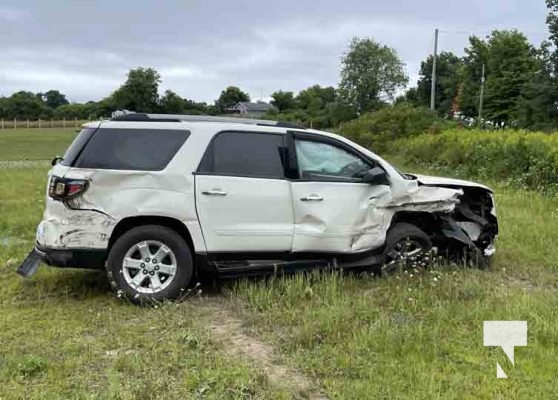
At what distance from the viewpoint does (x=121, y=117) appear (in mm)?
5805

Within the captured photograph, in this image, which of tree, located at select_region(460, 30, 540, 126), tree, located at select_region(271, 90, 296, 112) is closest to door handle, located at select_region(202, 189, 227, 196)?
tree, located at select_region(460, 30, 540, 126)

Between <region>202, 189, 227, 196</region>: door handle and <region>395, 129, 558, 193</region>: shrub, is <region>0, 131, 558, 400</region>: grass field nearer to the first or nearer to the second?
<region>202, 189, 227, 196</region>: door handle

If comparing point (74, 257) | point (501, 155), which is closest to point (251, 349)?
point (74, 257)

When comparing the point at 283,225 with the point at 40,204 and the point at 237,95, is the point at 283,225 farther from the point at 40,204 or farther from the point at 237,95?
the point at 237,95

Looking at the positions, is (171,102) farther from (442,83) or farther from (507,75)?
(442,83)

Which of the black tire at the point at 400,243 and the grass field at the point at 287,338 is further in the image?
the black tire at the point at 400,243

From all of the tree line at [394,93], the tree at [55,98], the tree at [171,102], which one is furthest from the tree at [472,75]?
the tree at [55,98]

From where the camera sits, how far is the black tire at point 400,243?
6.14 m

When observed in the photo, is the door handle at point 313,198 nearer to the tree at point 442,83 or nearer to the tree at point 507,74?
the tree at point 507,74

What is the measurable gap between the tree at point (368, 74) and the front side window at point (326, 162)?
7585cm

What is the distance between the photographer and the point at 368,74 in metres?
84.1

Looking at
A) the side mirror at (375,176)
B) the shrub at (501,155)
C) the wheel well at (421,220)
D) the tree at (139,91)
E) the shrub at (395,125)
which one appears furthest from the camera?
the tree at (139,91)

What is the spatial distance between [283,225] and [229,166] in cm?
77

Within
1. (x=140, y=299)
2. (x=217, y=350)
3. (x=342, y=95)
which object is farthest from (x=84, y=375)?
(x=342, y=95)
